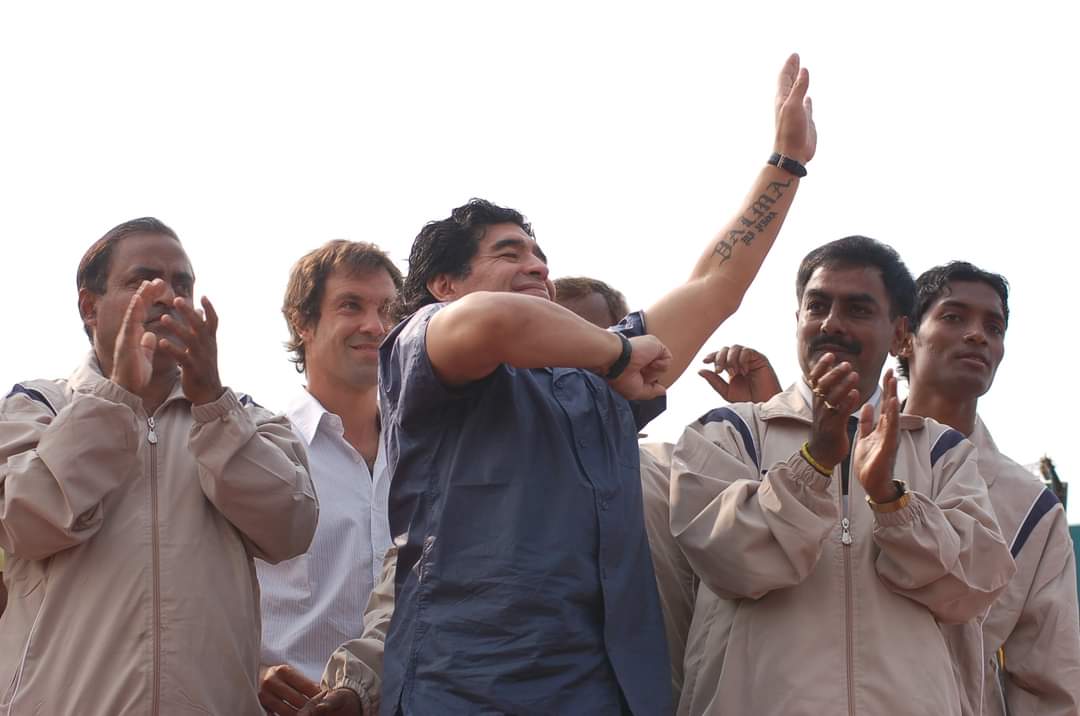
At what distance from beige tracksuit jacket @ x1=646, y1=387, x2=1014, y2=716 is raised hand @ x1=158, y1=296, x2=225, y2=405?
140 centimetres

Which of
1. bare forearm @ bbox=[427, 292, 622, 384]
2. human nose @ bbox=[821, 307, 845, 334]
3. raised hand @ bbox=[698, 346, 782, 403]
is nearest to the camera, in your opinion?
bare forearm @ bbox=[427, 292, 622, 384]

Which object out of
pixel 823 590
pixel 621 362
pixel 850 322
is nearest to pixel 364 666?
pixel 621 362

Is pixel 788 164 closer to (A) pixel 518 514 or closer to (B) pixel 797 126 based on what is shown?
(B) pixel 797 126

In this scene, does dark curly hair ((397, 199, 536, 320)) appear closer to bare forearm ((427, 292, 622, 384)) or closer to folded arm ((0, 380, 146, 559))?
bare forearm ((427, 292, 622, 384))

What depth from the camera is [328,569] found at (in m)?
5.00

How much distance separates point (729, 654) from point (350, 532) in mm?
1659

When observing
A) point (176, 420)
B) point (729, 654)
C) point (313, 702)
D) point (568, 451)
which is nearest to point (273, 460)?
point (176, 420)

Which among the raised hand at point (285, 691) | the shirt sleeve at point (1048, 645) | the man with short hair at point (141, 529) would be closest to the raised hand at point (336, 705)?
the man with short hair at point (141, 529)

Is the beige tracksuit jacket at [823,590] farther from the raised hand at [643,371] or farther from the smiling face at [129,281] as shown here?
the smiling face at [129,281]

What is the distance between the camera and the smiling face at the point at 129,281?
179 inches

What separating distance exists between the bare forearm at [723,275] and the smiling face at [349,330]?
1693 millimetres

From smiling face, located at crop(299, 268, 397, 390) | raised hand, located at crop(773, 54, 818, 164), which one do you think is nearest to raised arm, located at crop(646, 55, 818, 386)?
raised hand, located at crop(773, 54, 818, 164)

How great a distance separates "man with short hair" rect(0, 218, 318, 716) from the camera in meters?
3.92

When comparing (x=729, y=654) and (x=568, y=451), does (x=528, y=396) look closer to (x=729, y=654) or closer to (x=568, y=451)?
(x=568, y=451)
